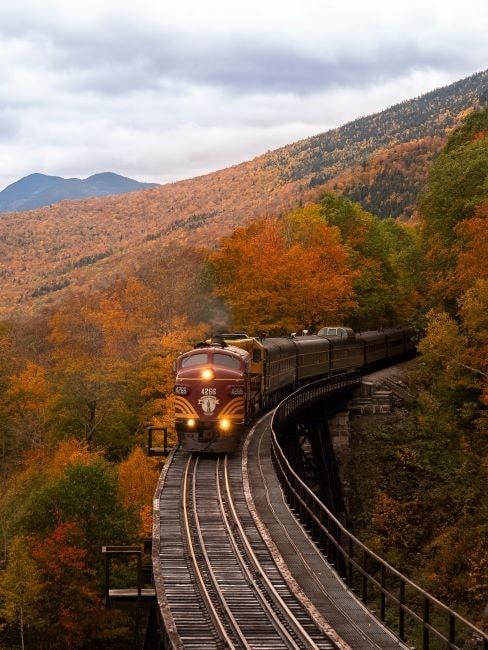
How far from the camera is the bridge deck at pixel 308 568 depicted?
1554cm

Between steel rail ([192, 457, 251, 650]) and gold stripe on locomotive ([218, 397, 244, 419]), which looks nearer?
steel rail ([192, 457, 251, 650])

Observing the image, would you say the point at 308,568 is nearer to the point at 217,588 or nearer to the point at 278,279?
the point at 217,588

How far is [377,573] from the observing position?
40969 mm

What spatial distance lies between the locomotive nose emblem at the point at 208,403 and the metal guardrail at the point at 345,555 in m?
2.37

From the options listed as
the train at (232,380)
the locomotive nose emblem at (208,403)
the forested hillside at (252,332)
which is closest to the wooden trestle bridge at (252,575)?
the train at (232,380)

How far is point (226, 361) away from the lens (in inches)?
1239

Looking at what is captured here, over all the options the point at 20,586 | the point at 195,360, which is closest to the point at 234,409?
the point at 195,360

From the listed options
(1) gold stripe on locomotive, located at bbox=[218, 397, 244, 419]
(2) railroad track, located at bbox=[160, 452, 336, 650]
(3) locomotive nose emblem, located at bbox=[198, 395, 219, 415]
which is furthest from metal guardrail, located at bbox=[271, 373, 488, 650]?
(3) locomotive nose emblem, located at bbox=[198, 395, 219, 415]

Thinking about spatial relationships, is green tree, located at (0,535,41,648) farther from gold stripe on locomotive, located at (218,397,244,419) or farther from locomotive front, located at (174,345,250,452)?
gold stripe on locomotive, located at (218,397,244,419)

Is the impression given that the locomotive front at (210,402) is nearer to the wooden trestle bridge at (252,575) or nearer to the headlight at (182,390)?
the headlight at (182,390)

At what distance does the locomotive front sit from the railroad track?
130 inches

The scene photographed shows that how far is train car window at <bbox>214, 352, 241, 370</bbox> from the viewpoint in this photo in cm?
3138

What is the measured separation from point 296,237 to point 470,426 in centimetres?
2717

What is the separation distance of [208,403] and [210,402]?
0.08 meters
